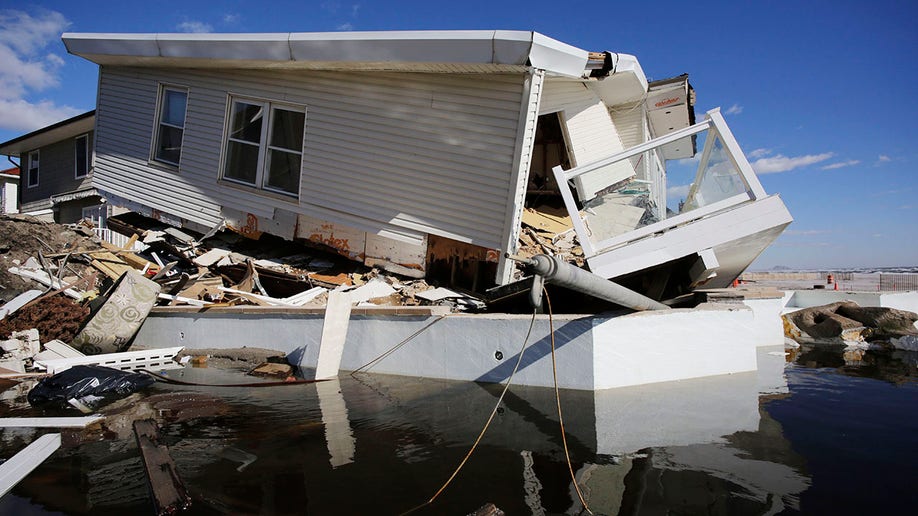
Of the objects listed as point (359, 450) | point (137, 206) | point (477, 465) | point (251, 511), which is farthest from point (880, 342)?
point (137, 206)

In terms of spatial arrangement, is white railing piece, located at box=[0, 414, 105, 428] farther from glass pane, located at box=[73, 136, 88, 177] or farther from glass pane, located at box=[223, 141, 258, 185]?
glass pane, located at box=[73, 136, 88, 177]

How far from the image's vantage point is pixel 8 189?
24500mm

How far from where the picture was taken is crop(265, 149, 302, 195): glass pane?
943 centimetres

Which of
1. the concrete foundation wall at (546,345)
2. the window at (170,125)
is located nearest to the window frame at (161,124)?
the window at (170,125)

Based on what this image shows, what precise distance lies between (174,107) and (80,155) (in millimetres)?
8281

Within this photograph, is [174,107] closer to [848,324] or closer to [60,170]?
[60,170]

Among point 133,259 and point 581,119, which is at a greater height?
point 581,119

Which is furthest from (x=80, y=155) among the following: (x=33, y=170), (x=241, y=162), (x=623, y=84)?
(x=623, y=84)

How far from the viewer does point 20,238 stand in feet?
33.2

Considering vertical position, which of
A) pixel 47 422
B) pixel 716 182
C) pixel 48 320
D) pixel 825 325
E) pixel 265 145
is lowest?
pixel 47 422

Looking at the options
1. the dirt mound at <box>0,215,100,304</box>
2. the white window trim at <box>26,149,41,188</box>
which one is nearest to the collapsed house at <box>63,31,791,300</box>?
the dirt mound at <box>0,215,100,304</box>

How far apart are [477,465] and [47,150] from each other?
2017 cm

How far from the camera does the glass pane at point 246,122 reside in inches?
379

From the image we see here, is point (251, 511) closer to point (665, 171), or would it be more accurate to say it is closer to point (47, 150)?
point (665, 171)
